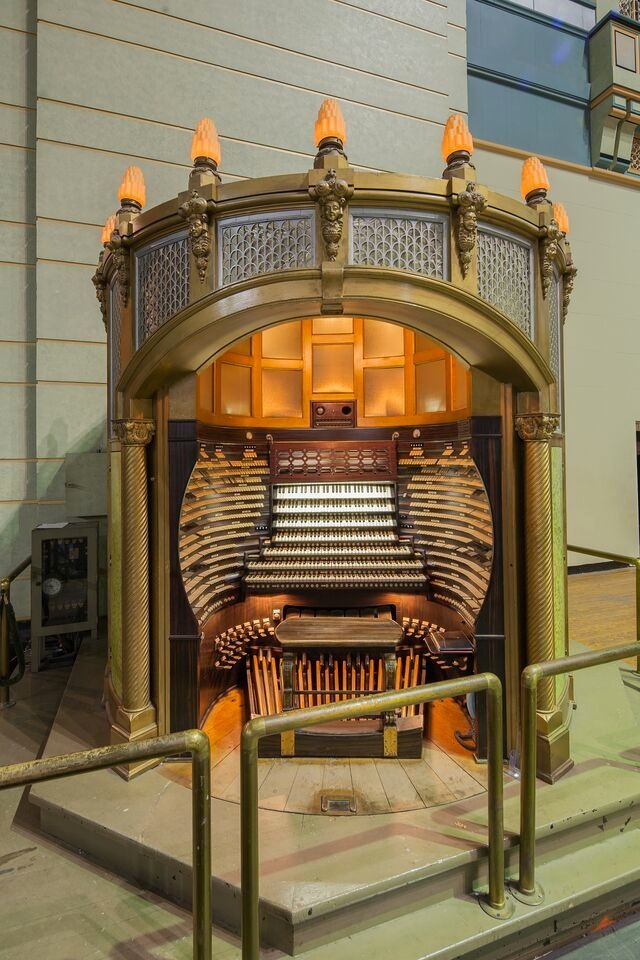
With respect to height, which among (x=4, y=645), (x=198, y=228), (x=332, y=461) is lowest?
(x=4, y=645)

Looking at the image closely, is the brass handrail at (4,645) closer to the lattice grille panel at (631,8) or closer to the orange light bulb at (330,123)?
the orange light bulb at (330,123)

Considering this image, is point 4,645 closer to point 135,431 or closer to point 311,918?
point 135,431

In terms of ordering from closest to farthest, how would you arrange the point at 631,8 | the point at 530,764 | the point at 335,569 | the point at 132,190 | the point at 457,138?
the point at 530,764 < the point at 457,138 < the point at 132,190 < the point at 335,569 < the point at 631,8

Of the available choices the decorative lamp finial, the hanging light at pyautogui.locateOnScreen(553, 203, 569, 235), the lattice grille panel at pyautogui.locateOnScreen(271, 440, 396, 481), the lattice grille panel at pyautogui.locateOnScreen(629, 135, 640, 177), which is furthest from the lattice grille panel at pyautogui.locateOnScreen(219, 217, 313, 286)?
the lattice grille panel at pyautogui.locateOnScreen(629, 135, 640, 177)

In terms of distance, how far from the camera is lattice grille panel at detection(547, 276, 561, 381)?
9.61ft

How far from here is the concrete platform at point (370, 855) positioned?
190 cm

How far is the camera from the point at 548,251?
9.16 feet

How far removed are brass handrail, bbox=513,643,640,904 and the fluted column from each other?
2.19 ft

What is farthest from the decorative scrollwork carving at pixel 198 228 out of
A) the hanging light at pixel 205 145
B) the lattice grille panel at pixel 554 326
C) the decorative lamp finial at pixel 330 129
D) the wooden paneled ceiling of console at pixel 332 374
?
the lattice grille panel at pixel 554 326

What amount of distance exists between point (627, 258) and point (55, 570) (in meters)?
9.27

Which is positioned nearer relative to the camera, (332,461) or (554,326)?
(554,326)

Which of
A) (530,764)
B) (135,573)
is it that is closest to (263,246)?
(135,573)

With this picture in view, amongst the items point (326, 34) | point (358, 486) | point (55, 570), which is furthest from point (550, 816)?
point (326, 34)

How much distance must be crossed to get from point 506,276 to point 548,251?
350 mm
